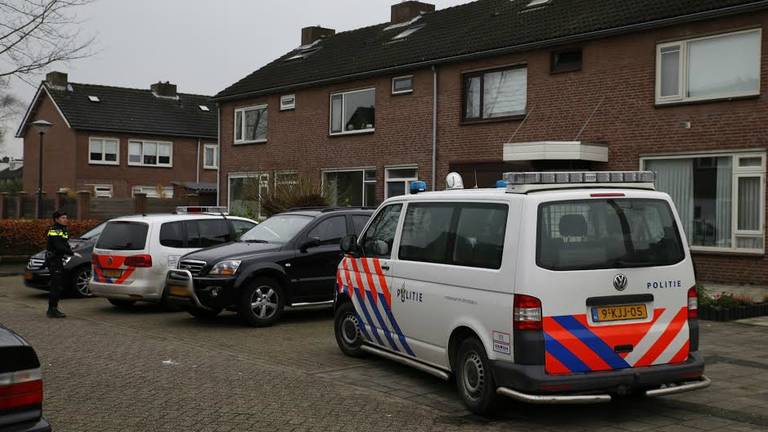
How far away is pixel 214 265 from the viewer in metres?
11.4

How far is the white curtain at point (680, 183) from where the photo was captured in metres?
16.6

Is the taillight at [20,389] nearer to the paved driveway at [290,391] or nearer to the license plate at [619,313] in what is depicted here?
the paved driveway at [290,391]

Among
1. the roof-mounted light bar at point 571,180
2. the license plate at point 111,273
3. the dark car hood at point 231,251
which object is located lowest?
the license plate at point 111,273

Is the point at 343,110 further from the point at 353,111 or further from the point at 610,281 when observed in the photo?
the point at 610,281

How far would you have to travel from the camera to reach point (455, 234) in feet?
23.5

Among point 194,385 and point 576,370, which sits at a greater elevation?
point 576,370

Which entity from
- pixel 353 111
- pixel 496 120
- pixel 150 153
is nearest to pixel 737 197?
pixel 496 120

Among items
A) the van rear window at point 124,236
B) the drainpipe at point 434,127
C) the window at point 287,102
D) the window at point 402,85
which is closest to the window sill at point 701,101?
the drainpipe at point 434,127

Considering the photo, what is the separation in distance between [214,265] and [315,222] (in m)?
1.70

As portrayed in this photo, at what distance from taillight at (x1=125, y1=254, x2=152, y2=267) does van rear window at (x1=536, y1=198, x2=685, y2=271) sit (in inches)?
326

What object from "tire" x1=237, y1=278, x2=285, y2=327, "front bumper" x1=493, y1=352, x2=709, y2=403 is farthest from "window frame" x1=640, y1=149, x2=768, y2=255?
"front bumper" x1=493, y1=352, x2=709, y2=403

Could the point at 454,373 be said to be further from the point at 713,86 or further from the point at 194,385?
the point at 713,86

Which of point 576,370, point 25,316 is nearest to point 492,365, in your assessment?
point 576,370

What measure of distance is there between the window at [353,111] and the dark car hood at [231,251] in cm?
1284
